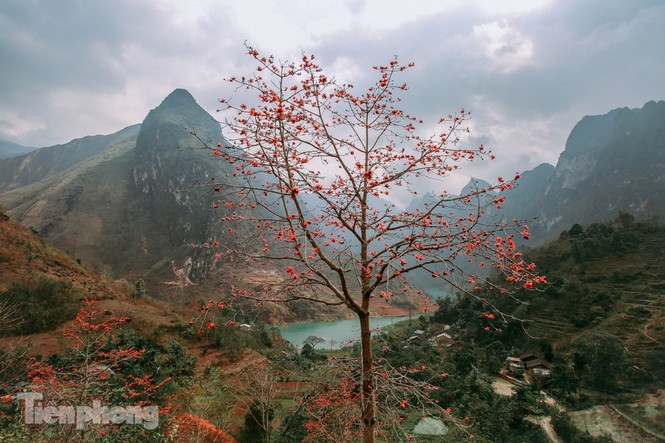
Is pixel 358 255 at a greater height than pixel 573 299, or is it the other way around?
pixel 358 255

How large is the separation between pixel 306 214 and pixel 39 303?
881 inches

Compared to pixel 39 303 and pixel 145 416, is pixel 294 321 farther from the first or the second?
pixel 145 416

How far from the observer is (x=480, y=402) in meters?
19.5

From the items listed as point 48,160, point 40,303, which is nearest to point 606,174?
point 40,303

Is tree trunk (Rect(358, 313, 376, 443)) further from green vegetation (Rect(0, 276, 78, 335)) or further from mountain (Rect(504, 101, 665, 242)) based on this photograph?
mountain (Rect(504, 101, 665, 242))

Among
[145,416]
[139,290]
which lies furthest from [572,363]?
[139,290]

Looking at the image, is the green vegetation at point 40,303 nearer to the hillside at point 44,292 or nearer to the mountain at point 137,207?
the hillside at point 44,292

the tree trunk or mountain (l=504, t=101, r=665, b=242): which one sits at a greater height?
mountain (l=504, t=101, r=665, b=242)

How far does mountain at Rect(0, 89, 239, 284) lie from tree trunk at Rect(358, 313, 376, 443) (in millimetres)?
87920

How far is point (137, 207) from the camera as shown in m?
113

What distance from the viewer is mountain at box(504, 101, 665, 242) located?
108 meters

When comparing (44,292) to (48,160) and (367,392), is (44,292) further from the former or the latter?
(48,160)

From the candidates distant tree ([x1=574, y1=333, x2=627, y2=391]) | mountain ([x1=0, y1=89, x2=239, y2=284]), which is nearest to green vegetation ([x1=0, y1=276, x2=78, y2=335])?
distant tree ([x1=574, y1=333, x2=627, y2=391])

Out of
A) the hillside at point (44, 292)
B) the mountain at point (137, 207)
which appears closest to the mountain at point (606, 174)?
the mountain at point (137, 207)
